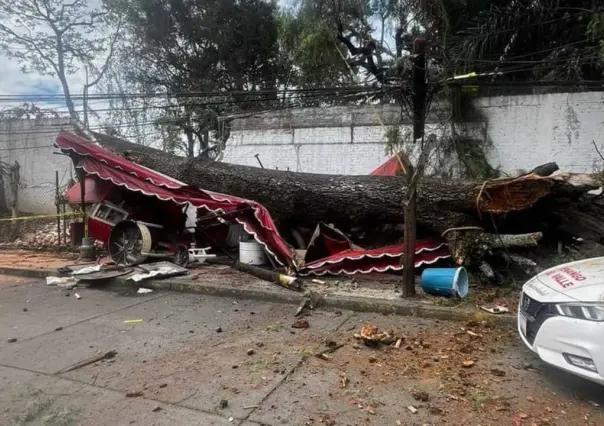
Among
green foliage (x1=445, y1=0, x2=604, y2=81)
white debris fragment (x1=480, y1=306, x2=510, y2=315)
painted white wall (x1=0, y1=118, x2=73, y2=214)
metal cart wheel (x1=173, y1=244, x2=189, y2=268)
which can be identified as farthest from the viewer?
painted white wall (x1=0, y1=118, x2=73, y2=214)

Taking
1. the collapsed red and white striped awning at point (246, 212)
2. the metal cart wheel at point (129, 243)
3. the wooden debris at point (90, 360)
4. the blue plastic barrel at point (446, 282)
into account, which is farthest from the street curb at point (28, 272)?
the blue plastic barrel at point (446, 282)

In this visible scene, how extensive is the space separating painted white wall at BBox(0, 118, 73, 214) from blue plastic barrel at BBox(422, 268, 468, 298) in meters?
14.7

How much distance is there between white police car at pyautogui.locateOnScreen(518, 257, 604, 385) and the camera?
11.4ft

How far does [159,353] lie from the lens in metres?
4.89

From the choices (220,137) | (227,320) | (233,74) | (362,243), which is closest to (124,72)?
(233,74)

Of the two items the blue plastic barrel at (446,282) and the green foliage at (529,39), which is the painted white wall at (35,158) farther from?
the blue plastic barrel at (446,282)

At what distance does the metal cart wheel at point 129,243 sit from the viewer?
9206 mm

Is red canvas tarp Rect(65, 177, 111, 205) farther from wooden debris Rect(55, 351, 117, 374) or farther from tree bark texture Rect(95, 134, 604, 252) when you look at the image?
wooden debris Rect(55, 351, 117, 374)

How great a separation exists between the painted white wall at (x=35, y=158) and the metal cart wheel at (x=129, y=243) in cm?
881

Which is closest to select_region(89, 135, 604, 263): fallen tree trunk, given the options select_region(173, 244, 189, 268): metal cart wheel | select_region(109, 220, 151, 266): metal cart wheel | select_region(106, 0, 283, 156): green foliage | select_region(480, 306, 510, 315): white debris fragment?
select_region(480, 306, 510, 315): white debris fragment

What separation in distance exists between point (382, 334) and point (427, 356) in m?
0.56

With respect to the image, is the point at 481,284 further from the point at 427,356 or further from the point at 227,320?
the point at 227,320

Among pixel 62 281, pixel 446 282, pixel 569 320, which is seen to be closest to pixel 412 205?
pixel 446 282

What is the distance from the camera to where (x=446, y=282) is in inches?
251
